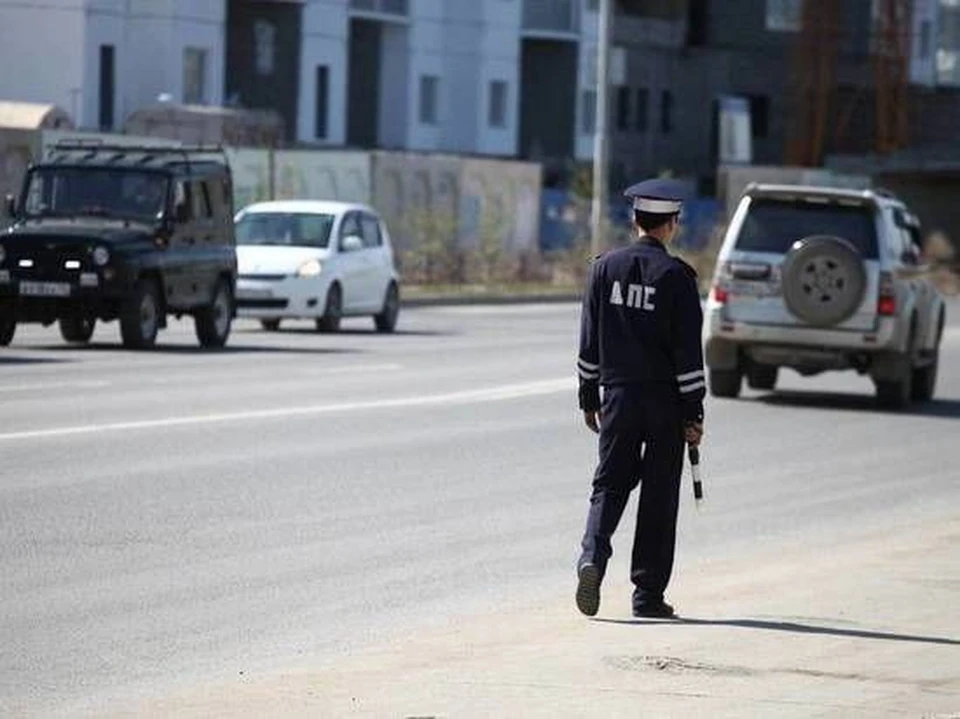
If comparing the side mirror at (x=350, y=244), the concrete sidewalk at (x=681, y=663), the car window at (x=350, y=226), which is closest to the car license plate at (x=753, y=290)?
the side mirror at (x=350, y=244)

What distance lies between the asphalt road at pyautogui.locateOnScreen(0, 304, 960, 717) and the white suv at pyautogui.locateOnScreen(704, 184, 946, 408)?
525 mm

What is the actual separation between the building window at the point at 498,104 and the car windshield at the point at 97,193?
2154 inches

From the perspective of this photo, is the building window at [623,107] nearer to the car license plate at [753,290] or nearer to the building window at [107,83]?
the building window at [107,83]

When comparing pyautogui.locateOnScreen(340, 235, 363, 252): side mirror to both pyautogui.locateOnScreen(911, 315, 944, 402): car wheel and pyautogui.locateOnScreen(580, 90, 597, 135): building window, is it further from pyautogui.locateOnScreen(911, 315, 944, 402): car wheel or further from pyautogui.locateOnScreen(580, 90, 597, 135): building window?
pyautogui.locateOnScreen(580, 90, 597, 135): building window

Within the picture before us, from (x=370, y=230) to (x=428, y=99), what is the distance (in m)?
44.8

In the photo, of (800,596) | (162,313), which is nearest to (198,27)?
(162,313)

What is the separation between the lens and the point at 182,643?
433 inches

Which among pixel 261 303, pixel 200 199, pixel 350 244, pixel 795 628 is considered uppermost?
pixel 200 199

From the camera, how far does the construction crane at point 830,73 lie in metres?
95.2

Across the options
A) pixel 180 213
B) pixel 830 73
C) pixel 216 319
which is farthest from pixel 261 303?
pixel 830 73

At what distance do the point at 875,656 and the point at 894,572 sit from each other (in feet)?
10.0

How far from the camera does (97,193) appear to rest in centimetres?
3167

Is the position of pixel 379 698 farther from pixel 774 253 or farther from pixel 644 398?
pixel 774 253

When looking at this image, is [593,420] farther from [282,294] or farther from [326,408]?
[282,294]
